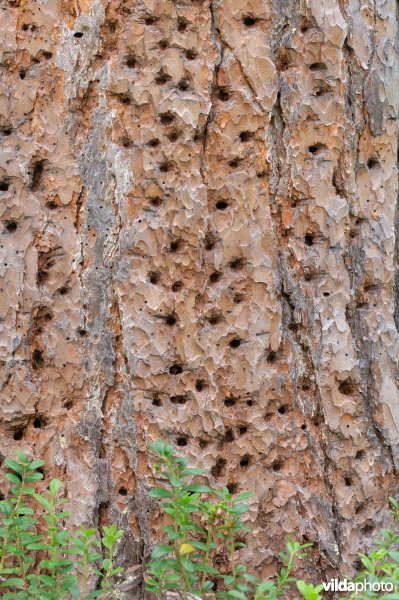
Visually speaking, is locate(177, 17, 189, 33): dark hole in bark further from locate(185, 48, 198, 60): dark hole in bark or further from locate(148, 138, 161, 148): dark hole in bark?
locate(148, 138, 161, 148): dark hole in bark

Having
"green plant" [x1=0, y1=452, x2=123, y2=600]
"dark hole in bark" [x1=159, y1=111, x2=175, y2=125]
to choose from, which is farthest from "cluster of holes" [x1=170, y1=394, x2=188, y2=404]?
"dark hole in bark" [x1=159, y1=111, x2=175, y2=125]

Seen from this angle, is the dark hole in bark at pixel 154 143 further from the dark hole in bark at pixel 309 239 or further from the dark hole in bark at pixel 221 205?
the dark hole in bark at pixel 309 239

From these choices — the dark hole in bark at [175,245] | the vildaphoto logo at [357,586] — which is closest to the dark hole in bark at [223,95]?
the dark hole in bark at [175,245]

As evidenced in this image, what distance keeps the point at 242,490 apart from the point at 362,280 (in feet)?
2.42

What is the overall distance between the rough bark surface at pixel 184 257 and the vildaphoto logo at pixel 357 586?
4cm

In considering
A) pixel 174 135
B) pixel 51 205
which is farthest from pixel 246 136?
pixel 51 205

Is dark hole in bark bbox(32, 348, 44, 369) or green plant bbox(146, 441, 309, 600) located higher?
dark hole in bark bbox(32, 348, 44, 369)

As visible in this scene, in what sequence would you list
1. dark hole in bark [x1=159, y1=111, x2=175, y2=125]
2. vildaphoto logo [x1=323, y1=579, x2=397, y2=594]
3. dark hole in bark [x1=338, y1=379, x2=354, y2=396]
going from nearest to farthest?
vildaphoto logo [x1=323, y1=579, x2=397, y2=594] < dark hole in bark [x1=159, y1=111, x2=175, y2=125] < dark hole in bark [x1=338, y1=379, x2=354, y2=396]

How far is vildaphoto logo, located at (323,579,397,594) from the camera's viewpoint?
181 cm

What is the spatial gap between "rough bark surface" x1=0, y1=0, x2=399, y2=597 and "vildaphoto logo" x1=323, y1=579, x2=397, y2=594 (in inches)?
1.5

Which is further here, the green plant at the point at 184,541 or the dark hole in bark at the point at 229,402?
the dark hole in bark at the point at 229,402

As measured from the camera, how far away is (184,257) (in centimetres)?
229

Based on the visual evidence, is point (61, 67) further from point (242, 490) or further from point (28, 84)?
point (242, 490)

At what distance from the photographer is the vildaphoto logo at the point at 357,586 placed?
5.93 feet
